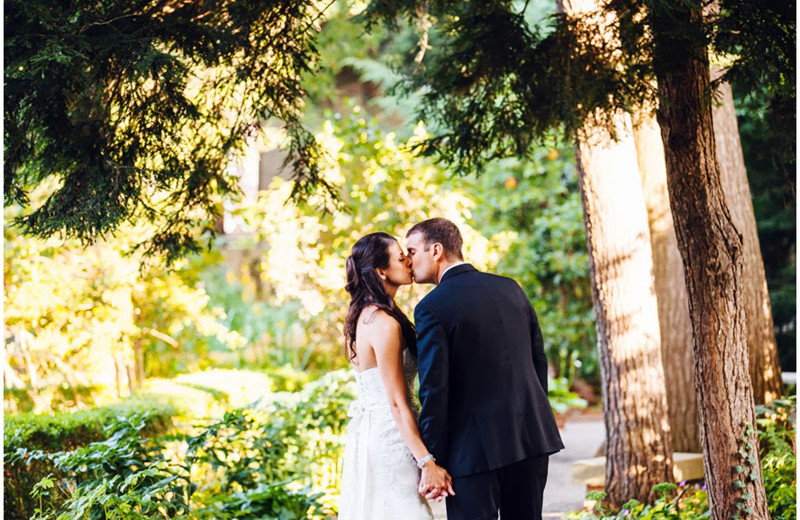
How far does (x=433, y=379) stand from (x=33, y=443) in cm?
283

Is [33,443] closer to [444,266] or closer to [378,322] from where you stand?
[378,322]

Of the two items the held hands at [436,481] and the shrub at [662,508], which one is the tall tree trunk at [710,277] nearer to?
the shrub at [662,508]

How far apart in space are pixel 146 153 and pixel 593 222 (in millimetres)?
3234

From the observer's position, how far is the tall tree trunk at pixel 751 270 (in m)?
6.39

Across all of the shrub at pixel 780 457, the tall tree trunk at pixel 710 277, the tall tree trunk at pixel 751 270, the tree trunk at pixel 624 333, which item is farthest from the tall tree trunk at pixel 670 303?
the tall tree trunk at pixel 710 277

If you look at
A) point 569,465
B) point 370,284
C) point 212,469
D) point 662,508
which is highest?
point 370,284

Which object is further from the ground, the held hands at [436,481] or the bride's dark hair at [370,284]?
the bride's dark hair at [370,284]

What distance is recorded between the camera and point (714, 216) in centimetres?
391

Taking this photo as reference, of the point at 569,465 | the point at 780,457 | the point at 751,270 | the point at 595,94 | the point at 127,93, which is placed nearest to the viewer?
the point at 127,93

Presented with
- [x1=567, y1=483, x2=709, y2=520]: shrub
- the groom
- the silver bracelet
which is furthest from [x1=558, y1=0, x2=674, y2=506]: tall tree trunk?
the silver bracelet

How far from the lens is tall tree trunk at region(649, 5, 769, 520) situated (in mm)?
3914

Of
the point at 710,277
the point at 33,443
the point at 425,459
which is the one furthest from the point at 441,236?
the point at 33,443

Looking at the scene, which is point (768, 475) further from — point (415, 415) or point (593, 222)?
point (415, 415)

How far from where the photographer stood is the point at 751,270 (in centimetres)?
672
